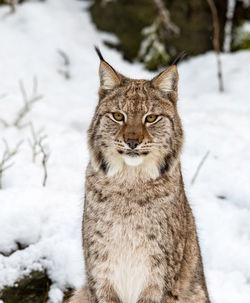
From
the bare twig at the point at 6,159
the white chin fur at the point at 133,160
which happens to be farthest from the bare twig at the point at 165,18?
the white chin fur at the point at 133,160

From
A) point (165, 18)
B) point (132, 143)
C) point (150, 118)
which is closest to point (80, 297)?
point (132, 143)

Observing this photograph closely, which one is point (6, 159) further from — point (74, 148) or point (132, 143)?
point (132, 143)

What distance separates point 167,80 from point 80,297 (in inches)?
63.2

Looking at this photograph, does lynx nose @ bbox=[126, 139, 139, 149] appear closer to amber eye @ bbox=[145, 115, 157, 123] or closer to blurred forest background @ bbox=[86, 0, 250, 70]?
amber eye @ bbox=[145, 115, 157, 123]

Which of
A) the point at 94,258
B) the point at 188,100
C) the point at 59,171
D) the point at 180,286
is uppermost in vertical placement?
the point at 94,258

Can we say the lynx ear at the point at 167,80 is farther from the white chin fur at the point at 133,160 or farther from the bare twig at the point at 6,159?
the bare twig at the point at 6,159

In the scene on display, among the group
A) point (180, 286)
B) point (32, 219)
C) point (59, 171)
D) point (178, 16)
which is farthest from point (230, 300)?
point (178, 16)

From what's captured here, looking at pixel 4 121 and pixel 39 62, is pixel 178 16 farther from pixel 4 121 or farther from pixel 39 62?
pixel 4 121

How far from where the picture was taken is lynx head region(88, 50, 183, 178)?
3.39 meters

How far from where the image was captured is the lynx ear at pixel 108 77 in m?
3.62

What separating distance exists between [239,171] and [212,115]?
1217mm

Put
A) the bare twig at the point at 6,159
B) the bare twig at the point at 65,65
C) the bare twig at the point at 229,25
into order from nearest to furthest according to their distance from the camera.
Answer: the bare twig at the point at 6,159 < the bare twig at the point at 65,65 < the bare twig at the point at 229,25

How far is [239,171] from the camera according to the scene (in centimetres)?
539

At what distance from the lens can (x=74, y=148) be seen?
578cm
